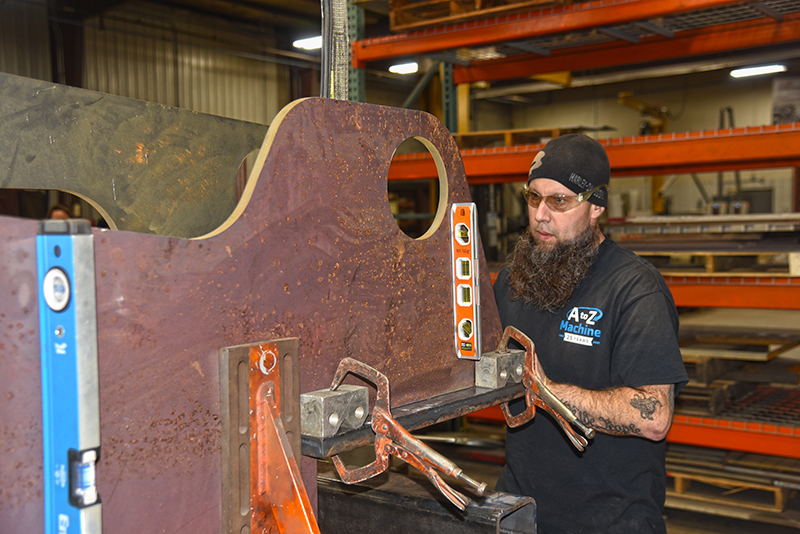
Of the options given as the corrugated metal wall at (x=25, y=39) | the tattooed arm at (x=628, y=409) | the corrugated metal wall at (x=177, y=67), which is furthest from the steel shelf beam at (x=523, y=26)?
the corrugated metal wall at (x=25, y=39)

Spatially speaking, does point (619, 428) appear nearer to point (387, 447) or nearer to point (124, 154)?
point (387, 447)

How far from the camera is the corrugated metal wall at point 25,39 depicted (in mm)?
7758

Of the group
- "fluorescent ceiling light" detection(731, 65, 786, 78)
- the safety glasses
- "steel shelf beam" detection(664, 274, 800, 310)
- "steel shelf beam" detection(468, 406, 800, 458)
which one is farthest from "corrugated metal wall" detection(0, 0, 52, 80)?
"fluorescent ceiling light" detection(731, 65, 786, 78)

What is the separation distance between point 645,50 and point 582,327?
272 cm

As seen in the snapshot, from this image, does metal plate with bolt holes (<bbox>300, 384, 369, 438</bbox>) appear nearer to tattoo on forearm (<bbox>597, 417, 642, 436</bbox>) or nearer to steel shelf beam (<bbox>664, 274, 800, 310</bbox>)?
tattoo on forearm (<bbox>597, 417, 642, 436</bbox>)

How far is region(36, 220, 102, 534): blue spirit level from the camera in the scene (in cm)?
74

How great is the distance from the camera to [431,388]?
1.32 metres

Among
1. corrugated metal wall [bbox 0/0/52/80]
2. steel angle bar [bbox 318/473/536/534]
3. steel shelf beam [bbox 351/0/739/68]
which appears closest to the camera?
steel angle bar [bbox 318/473/536/534]

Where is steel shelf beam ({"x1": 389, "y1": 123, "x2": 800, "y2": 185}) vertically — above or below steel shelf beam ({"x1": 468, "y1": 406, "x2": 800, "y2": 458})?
above

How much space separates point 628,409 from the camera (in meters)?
1.77

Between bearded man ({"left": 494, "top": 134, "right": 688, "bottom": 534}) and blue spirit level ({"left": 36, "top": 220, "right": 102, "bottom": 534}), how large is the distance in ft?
4.09

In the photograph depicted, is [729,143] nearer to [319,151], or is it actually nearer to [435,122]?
[435,122]

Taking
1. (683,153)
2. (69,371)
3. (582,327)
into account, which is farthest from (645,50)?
(69,371)

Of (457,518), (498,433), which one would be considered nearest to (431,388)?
(457,518)
